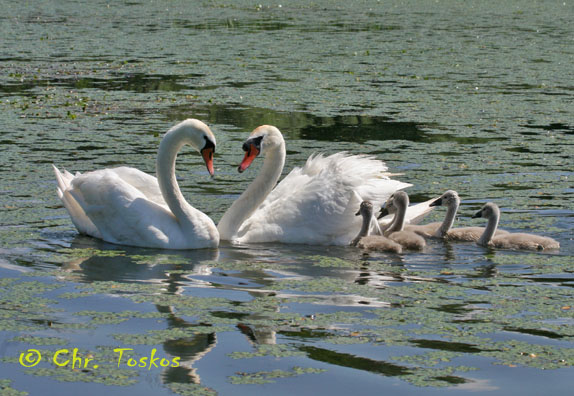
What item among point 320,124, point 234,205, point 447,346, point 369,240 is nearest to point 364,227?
point 369,240

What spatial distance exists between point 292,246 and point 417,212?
1420mm

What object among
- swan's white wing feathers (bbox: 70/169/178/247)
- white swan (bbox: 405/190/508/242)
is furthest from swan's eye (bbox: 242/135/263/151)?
white swan (bbox: 405/190/508/242)

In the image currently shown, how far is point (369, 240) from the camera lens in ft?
27.0

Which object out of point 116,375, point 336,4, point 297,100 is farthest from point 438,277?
point 336,4

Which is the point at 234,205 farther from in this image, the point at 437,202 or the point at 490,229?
the point at 490,229

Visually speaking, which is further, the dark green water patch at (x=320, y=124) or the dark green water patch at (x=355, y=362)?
the dark green water patch at (x=320, y=124)

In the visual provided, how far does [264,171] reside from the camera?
889 centimetres

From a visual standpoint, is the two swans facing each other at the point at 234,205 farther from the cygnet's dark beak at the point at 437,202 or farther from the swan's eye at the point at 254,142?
the cygnet's dark beak at the point at 437,202

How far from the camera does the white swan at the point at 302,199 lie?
334 inches

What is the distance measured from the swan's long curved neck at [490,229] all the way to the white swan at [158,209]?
90.5 inches

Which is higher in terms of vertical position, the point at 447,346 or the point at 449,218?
the point at 449,218

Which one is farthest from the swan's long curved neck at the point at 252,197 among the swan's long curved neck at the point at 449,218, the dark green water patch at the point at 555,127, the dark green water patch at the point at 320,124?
the dark green water patch at the point at 555,127

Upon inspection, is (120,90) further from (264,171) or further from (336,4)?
(336,4)

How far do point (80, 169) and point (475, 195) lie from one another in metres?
4.25
